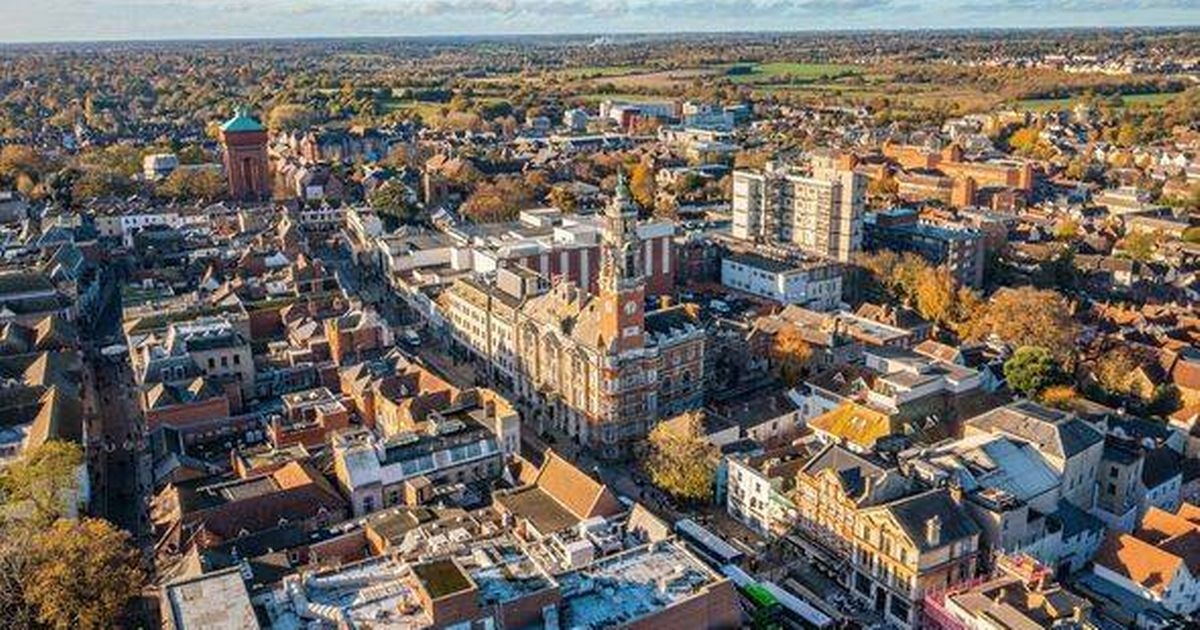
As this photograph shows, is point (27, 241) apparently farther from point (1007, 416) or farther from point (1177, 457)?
point (1177, 457)

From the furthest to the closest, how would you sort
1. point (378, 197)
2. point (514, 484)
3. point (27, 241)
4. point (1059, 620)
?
point (378, 197) → point (27, 241) → point (514, 484) → point (1059, 620)

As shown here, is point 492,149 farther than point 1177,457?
Yes

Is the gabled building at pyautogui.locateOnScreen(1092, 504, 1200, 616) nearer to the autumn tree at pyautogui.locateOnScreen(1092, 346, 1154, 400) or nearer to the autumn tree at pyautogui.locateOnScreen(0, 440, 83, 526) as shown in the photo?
the autumn tree at pyautogui.locateOnScreen(1092, 346, 1154, 400)

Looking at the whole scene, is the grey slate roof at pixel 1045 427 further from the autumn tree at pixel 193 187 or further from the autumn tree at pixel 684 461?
the autumn tree at pixel 193 187

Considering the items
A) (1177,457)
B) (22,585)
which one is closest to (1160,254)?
(1177,457)

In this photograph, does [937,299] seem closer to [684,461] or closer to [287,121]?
[684,461]

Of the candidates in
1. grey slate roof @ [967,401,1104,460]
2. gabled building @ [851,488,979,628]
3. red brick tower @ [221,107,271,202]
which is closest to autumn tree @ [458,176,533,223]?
red brick tower @ [221,107,271,202]
